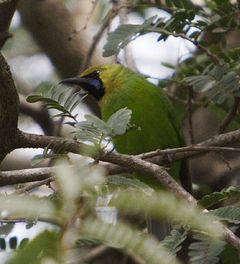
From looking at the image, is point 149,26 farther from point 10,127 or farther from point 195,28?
point 10,127

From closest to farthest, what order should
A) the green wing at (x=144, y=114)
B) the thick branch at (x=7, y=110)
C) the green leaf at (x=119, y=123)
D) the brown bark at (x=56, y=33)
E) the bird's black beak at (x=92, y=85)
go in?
the green leaf at (x=119, y=123), the thick branch at (x=7, y=110), the green wing at (x=144, y=114), the bird's black beak at (x=92, y=85), the brown bark at (x=56, y=33)

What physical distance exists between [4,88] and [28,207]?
1.35 m

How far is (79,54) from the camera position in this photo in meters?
5.12

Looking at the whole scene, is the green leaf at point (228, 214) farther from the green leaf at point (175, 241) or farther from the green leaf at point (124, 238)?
the green leaf at point (124, 238)

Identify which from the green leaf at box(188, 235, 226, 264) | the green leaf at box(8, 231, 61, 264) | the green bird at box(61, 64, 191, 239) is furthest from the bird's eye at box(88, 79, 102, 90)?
the green leaf at box(8, 231, 61, 264)

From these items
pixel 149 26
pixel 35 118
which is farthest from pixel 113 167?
pixel 35 118

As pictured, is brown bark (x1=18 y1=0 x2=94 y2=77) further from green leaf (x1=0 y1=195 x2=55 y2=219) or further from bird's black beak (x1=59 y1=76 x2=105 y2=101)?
green leaf (x1=0 y1=195 x2=55 y2=219)

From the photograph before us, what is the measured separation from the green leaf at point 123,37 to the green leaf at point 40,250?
81.1 inches

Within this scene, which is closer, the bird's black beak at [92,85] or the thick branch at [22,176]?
the thick branch at [22,176]

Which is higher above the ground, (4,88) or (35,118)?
(4,88)

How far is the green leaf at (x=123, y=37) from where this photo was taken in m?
3.02

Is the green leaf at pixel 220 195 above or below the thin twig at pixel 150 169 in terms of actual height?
below

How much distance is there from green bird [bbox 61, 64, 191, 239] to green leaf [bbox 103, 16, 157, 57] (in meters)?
0.72

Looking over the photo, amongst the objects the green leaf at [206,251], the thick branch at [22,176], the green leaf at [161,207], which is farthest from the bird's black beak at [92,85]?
the green leaf at [161,207]
